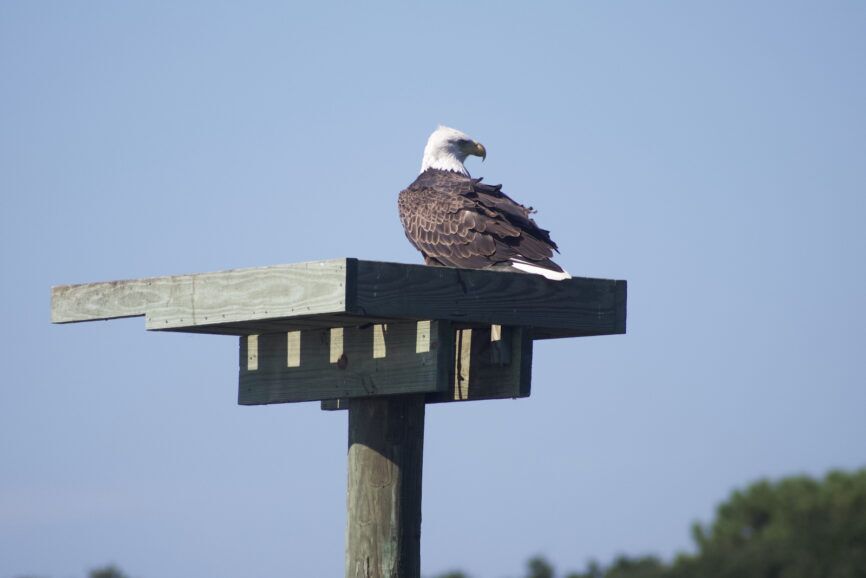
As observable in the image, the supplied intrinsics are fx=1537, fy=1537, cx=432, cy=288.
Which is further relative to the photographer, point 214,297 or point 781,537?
point 781,537

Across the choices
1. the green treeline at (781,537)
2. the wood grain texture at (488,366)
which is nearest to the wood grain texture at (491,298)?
the wood grain texture at (488,366)

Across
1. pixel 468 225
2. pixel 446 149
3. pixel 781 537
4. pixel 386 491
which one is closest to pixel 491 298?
pixel 386 491

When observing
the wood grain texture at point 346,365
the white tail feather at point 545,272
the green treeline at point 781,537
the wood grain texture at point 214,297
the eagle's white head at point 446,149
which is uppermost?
the eagle's white head at point 446,149

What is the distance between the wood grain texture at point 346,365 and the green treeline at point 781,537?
1036 centimetres

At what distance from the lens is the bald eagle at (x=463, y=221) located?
717 cm

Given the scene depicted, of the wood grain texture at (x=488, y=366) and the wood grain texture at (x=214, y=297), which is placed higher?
the wood grain texture at (x=214, y=297)

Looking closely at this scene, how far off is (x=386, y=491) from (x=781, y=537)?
27.3m

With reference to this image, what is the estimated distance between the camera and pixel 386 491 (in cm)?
586

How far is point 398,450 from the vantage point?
19.4 ft

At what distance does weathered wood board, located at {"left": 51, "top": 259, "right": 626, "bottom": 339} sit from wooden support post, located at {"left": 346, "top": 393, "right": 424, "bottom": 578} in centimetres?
40

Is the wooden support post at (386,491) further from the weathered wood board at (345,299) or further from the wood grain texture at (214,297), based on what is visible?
the wood grain texture at (214,297)

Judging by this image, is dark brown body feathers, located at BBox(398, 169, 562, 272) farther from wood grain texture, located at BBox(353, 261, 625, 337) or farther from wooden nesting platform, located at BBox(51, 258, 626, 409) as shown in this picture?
wooden nesting platform, located at BBox(51, 258, 626, 409)

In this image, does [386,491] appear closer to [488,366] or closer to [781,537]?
[488,366]

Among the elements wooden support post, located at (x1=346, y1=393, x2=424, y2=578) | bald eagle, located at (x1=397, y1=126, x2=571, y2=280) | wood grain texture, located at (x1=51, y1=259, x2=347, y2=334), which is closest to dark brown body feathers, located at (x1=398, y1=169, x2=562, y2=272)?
bald eagle, located at (x1=397, y1=126, x2=571, y2=280)
